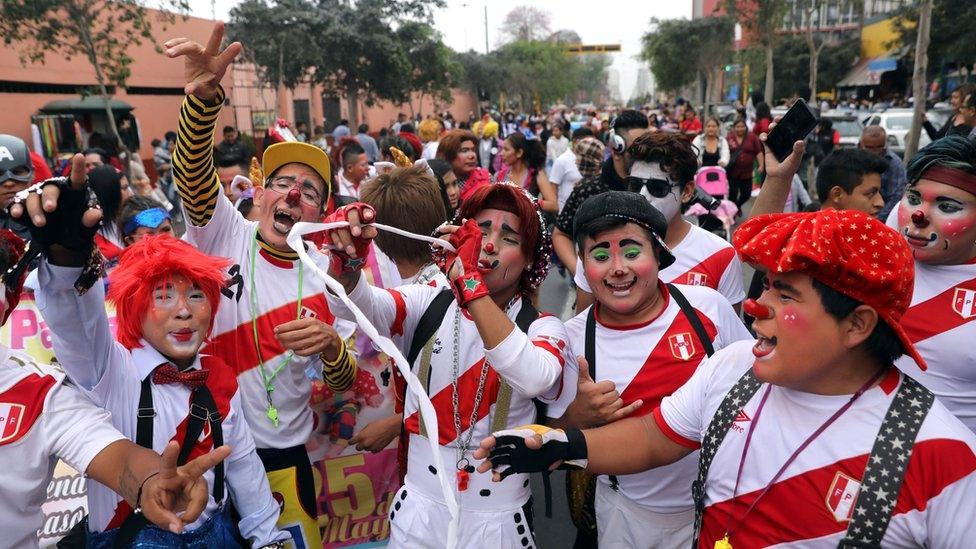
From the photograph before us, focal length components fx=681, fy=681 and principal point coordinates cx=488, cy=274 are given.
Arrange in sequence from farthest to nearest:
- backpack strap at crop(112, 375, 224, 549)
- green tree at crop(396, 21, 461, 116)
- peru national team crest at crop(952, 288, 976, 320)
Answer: green tree at crop(396, 21, 461, 116)
peru national team crest at crop(952, 288, 976, 320)
backpack strap at crop(112, 375, 224, 549)

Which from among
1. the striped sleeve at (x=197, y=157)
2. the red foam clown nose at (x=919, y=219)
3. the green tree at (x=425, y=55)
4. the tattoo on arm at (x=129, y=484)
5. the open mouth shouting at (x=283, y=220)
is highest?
the green tree at (x=425, y=55)

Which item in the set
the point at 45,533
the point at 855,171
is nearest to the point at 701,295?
the point at 855,171

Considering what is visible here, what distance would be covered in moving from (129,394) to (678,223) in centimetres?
251

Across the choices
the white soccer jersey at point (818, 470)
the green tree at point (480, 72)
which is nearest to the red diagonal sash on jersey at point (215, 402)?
the white soccer jersey at point (818, 470)

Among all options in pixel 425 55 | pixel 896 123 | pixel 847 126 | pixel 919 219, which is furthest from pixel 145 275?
pixel 425 55

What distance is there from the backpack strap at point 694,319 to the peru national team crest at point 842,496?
0.83 metres

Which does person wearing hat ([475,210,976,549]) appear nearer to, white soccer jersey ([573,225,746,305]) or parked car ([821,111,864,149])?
white soccer jersey ([573,225,746,305])

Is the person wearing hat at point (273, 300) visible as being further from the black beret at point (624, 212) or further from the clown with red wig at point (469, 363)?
the black beret at point (624, 212)

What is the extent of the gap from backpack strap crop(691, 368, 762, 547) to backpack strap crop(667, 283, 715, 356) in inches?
20.6

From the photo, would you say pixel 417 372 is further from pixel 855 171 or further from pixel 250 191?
pixel 855 171

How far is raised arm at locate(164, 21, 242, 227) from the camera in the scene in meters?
2.46

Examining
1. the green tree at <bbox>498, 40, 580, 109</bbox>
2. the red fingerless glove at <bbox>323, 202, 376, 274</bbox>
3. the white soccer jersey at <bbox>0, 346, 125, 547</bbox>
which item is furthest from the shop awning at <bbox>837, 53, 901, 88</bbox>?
the white soccer jersey at <bbox>0, 346, 125, 547</bbox>

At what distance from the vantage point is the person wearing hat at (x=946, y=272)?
2.45 meters

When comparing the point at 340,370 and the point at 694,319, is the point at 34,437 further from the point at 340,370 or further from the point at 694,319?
the point at 694,319
